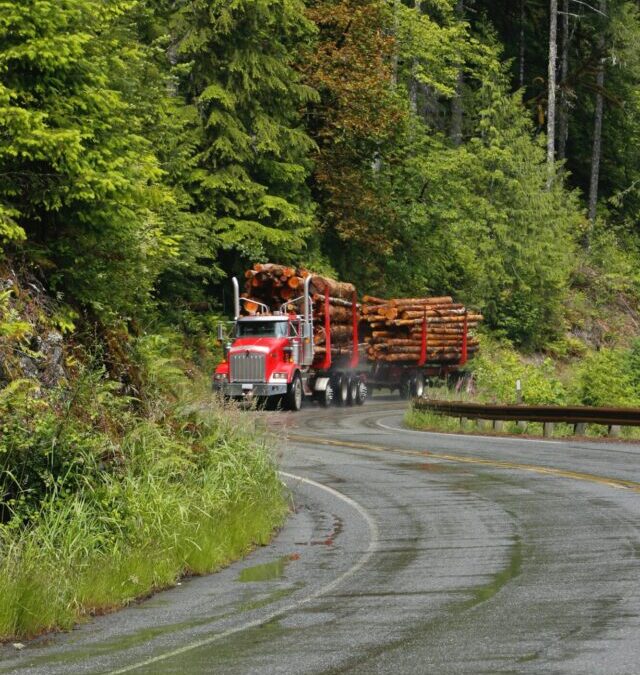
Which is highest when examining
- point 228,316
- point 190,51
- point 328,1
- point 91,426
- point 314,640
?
point 328,1

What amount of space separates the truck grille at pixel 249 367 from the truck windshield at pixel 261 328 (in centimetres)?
115

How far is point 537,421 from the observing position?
2923 cm

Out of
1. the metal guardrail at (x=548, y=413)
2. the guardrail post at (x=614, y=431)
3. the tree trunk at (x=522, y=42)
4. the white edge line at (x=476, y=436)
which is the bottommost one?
the white edge line at (x=476, y=436)

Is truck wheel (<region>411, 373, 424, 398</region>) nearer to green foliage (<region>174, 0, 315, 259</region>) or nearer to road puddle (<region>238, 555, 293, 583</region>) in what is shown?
green foliage (<region>174, 0, 315, 259</region>)

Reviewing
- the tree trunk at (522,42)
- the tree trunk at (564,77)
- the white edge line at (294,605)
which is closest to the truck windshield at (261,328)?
the white edge line at (294,605)

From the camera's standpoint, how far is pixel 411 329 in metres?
44.4

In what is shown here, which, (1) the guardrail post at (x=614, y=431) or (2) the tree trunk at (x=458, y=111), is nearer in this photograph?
(1) the guardrail post at (x=614, y=431)

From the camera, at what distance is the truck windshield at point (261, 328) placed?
37.1 meters

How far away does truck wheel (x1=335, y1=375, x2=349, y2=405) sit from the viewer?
4091cm

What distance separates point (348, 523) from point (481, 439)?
1251cm

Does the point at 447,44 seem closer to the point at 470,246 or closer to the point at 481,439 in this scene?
the point at 470,246

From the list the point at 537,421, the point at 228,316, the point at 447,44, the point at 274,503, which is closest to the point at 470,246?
the point at 447,44

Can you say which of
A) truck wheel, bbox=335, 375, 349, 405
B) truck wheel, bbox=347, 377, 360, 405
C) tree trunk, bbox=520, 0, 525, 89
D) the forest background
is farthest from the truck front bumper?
tree trunk, bbox=520, 0, 525, 89

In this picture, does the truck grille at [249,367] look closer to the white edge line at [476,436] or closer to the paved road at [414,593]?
the white edge line at [476,436]
